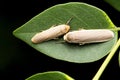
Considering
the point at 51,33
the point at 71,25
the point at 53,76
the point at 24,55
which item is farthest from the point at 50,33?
the point at 24,55

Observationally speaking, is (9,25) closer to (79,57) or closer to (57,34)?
(57,34)

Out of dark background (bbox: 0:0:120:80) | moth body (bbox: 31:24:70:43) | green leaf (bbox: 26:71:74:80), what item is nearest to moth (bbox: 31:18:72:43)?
moth body (bbox: 31:24:70:43)

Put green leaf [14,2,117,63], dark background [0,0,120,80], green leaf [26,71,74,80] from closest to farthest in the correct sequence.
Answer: green leaf [26,71,74,80] → green leaf [14,2,117,63] → dark background [0,0,120,80]

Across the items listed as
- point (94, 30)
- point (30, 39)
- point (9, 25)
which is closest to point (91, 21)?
point (94, 30)

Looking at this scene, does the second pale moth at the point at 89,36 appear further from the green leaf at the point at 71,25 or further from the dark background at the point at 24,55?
the dark background at the point at 24,55

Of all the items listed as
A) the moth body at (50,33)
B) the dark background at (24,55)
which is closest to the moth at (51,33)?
the moth body at (50,33)

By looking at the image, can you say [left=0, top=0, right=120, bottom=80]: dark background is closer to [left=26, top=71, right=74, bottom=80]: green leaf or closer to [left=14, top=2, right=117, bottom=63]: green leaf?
[left=14, top=2, right=117, bottom=63]: green leaf

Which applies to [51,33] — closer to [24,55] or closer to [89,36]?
[89,36]
